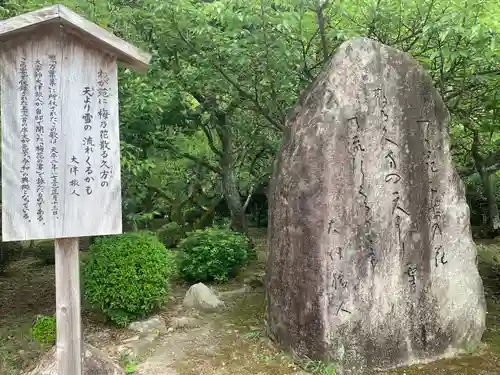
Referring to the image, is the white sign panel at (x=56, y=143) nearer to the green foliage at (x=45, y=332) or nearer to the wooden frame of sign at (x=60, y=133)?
the wooden frame of sign at (x=60, y=133)

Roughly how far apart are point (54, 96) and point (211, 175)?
944 centimetres

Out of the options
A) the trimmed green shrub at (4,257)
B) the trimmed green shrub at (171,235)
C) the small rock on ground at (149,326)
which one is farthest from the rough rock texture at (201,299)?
the trimmed green shrub at (4,257)

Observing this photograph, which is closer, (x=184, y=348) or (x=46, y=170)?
(x=46, y=170)

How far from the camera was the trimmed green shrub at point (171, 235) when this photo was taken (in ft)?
40.1

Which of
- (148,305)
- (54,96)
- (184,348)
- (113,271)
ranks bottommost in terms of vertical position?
(184,348)

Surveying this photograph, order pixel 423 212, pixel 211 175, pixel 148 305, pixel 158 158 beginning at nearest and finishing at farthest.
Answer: pixel 423 212
pixel 148 305
pixel 158 158
pixel 211 175

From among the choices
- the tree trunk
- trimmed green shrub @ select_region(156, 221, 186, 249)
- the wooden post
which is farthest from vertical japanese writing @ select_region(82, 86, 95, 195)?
trimmed green shrub @ select_region(156, 221, 186, 249)

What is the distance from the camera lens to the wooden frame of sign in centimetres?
430

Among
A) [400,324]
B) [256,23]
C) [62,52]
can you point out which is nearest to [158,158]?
[256,23]

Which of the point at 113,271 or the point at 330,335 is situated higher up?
the point at 113,271

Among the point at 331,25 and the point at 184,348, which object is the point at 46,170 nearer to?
the point at 184,348

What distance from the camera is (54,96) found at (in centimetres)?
439

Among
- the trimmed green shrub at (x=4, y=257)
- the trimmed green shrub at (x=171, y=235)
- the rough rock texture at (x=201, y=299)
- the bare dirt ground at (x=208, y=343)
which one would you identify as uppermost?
the trimmed green shrub at (x=171, y=235)

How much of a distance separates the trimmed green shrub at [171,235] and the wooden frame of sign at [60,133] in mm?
7554
